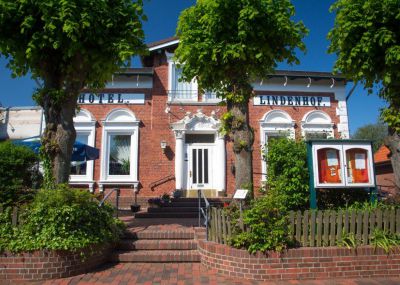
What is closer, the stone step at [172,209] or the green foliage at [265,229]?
the green foliage at [265,229]

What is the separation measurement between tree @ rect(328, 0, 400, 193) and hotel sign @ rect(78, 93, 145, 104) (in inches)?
342

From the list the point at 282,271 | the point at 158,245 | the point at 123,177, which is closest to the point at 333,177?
the point at 282,271

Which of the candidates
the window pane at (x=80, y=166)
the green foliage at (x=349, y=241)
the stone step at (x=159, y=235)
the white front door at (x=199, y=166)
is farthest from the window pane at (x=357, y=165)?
the window pane at (x=80, y=166)

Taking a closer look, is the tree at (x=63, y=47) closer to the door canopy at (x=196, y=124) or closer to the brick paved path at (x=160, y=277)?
the brick paved path at (x=160, y=277)

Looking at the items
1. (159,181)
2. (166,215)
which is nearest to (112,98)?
(159,181)

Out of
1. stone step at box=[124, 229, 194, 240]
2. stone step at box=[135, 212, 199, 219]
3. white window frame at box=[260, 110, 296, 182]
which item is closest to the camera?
stone step at box=[124, 229, 194, 240]

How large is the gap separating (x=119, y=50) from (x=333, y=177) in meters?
5.38

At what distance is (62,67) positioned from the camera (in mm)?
6902

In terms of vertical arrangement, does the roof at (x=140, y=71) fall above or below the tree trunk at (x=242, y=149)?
above

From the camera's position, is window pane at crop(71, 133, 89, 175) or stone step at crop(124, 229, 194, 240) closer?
stone step at crop(124, 229, 194, 240)

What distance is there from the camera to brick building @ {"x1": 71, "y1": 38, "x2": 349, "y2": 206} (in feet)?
43.2

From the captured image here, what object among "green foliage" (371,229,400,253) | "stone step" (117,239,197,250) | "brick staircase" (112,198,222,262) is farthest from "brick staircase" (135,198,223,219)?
"green foliage" (371,229,400,253)

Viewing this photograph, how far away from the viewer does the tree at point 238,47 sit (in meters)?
6.58

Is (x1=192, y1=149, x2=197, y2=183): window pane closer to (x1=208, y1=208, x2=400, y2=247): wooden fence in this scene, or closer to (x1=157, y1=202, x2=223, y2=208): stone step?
(x1=157, y1=202, x2=223, y2=208): stone step
